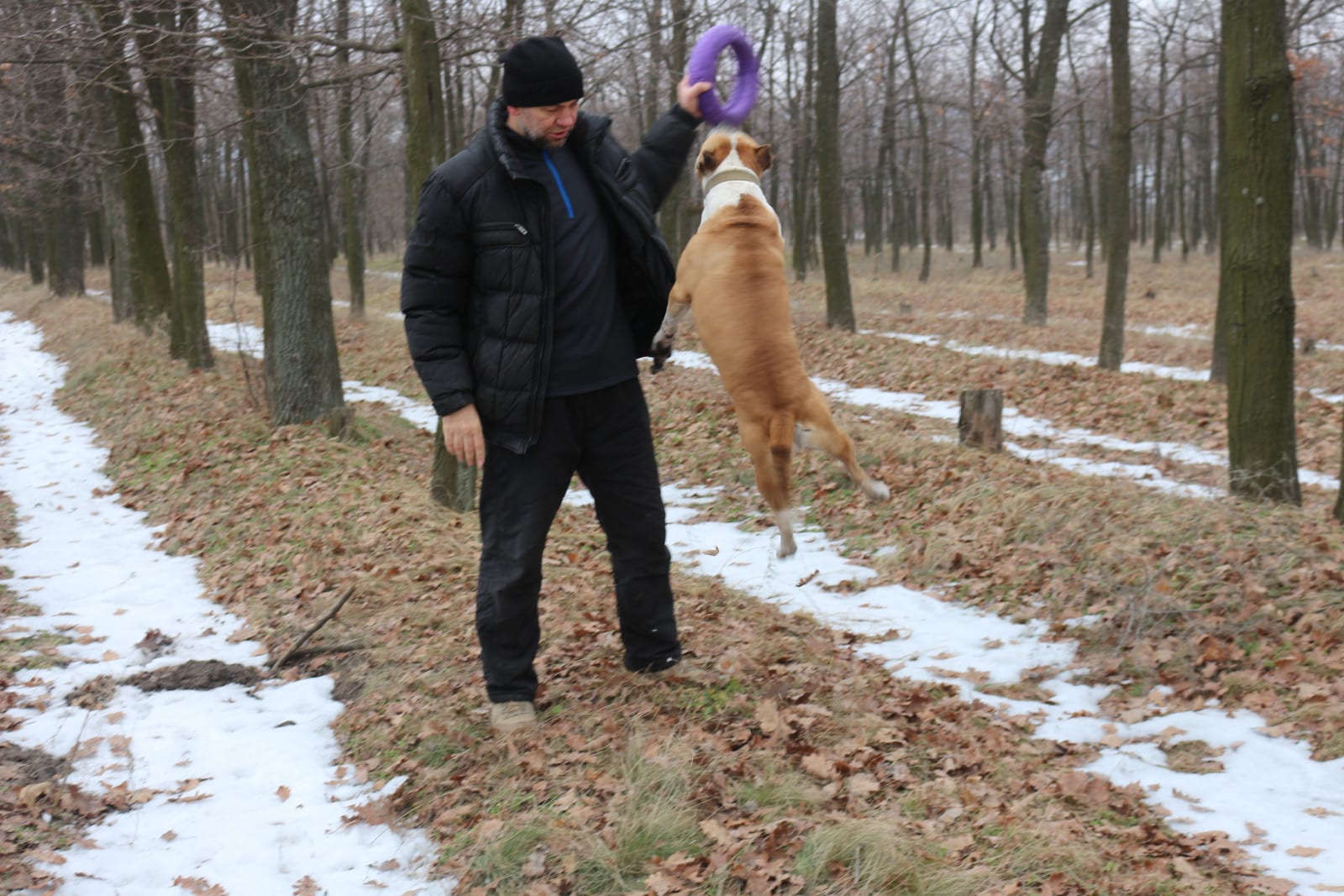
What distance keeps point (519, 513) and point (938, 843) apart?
1.99 m

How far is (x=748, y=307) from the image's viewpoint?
3984 millimetres

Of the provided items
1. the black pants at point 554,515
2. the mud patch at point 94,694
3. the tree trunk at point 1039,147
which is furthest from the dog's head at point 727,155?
the tree trunk at point 1039,147

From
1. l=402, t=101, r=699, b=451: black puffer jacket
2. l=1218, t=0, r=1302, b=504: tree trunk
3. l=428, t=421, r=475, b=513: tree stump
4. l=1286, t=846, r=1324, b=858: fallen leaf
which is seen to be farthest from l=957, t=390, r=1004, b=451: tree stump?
l=402, t=101, r=699, b=451: black puffer jacket

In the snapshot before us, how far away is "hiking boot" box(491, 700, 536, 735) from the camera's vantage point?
13.9 feet

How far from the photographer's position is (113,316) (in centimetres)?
2116

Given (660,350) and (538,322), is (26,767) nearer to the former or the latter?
(538,322)

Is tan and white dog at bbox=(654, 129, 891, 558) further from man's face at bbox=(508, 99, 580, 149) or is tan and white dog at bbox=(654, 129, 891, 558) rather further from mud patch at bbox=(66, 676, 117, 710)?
mud patch at bbox=(66, 676, 117, 710)

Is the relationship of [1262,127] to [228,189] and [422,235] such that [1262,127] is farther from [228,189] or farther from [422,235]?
[228,189]

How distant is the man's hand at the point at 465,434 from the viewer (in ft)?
12.6

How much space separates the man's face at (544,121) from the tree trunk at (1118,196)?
1246 centimetres

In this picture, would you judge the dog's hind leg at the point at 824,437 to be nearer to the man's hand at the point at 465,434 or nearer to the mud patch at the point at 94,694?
the man's hand at the point at 465,434

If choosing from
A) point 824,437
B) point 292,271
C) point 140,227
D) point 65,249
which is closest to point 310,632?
point 824,437

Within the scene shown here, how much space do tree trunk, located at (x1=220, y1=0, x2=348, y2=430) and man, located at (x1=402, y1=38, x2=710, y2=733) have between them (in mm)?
6672

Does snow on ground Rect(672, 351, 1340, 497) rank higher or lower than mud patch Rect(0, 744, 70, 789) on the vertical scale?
higher
